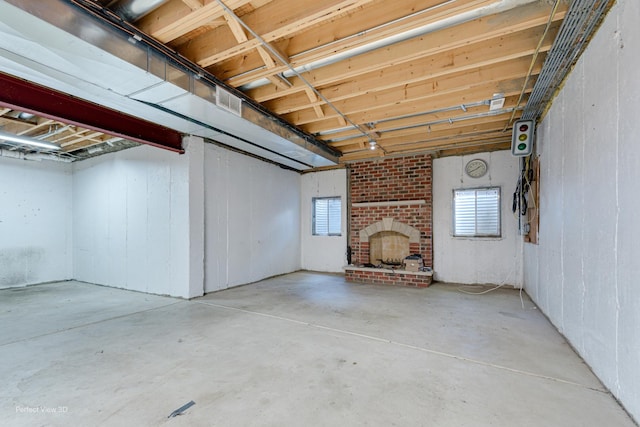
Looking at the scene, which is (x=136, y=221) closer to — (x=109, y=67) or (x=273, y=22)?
(x=109, y=67)

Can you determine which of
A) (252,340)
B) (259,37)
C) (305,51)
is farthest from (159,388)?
(305,51)

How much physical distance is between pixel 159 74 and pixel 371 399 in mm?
3179

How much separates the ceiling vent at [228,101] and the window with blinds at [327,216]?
159 inches

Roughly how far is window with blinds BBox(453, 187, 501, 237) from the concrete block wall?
1.82ft

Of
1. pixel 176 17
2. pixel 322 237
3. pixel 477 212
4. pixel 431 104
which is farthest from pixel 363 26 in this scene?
pixel 322 237

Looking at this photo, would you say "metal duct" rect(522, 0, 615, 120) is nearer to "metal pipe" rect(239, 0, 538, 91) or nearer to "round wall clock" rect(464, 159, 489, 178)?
"metal pipe" rect(239, 0, 538, 91)

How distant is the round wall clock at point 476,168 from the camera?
5613mm

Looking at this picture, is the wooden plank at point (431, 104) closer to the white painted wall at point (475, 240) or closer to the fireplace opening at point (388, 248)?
the white painted wall at point (475, 240)

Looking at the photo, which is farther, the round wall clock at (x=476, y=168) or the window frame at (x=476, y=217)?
the round wall clock at (x=476, y=168)

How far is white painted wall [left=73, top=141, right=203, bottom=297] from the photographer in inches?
182

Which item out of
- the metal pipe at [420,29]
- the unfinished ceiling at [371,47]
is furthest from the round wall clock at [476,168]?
the metal pipe at [420,29]

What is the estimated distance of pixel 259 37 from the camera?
2393 mm

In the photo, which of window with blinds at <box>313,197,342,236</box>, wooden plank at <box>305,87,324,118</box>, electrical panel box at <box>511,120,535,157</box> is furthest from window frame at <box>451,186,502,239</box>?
wooden plank at <box>305,87,324,118</box>

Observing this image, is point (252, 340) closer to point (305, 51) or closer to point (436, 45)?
point (305, 51)
